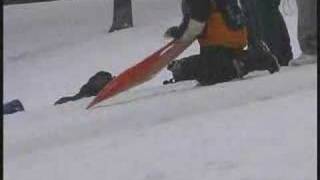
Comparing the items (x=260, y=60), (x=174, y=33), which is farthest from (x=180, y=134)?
(x=260, y=60)

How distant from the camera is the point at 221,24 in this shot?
19.7 feet

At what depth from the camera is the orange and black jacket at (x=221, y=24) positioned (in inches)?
234

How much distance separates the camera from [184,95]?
5.77 metres

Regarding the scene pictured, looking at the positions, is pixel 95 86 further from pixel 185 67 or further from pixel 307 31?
pixel 307 31

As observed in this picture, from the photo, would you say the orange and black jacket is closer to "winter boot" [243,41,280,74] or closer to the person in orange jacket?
the person in orange jacket

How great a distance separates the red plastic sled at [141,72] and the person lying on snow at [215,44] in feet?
0.30

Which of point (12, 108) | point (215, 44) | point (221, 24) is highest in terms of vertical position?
point (221, 24)

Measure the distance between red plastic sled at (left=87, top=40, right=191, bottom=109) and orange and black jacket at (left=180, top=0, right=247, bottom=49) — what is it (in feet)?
0.44

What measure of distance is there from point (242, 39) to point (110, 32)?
8.06 meters

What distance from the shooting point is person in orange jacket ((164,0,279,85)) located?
589cm

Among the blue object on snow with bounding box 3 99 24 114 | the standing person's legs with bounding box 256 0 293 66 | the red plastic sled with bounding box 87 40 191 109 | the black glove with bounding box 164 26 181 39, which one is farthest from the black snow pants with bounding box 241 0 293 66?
the blue object on snow with bounding box 3 99 24 114

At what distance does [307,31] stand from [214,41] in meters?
0.99

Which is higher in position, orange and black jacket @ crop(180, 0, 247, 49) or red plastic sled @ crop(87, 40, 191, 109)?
orange and black jacket @ crop(180, 0, 247, 49)

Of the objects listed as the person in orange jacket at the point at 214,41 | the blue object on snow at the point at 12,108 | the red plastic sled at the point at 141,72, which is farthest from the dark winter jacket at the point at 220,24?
the blue object on snow at the point at 12,108
